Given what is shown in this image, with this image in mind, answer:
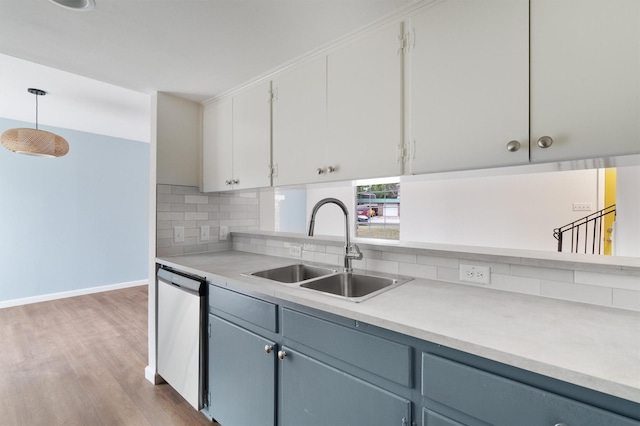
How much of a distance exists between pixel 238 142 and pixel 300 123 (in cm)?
60

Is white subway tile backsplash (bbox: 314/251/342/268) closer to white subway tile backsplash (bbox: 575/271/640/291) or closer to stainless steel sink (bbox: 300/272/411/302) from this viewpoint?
stainless steel sink (bbox: 300/272/411/302)

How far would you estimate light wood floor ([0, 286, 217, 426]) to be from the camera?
1.85m

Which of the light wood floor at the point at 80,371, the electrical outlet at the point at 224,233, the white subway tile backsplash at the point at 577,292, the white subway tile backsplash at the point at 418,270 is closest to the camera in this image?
the white subway tile backsplash at the point at 577,292

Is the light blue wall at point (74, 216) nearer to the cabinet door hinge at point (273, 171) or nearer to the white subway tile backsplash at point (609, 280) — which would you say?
the cabinet door hinge at point (273, 171)

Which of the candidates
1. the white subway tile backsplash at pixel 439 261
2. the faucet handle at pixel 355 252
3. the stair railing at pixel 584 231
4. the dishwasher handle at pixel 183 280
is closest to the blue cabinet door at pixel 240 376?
the dishwasher handle at pixel 183 280

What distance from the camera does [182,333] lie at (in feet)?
6.17

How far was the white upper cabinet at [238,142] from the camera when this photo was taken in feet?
6.34

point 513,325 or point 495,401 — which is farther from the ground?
point 513,325

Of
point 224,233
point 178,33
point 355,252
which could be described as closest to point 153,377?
point 224,233

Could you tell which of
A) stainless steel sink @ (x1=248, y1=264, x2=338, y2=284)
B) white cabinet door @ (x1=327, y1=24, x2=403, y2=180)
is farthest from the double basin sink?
white cabinet door @ (x1=327, y1=24, x2=403, y2=180)

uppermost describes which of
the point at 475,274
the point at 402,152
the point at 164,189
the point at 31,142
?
the point at 31,142

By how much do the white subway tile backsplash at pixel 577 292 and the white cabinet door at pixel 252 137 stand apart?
150 cm

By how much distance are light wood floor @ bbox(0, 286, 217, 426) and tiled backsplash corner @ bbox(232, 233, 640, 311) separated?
1416 millimetres

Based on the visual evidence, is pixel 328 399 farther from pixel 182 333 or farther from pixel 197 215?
pixel 197 215
